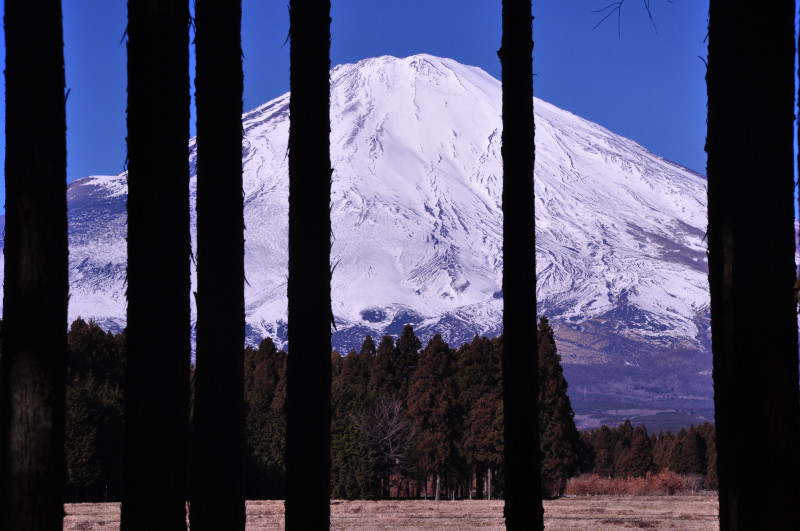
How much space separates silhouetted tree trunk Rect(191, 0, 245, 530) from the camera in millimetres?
7336

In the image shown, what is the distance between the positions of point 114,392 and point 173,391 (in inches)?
1546

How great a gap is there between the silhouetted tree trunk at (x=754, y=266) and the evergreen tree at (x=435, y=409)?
144 feet

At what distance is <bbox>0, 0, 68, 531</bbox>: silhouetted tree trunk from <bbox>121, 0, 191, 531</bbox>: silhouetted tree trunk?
1.50ft

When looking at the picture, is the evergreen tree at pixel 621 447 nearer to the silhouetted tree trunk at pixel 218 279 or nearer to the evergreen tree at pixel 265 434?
the evergreen tree at pixel 265 434

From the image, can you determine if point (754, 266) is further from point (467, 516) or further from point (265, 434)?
point (265, 434)

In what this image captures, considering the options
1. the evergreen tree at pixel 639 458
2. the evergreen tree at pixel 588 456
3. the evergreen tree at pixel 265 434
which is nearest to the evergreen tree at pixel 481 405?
the evergreen tree at pixel 265 434

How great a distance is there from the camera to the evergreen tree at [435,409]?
161ft

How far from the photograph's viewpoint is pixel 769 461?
17.3ft

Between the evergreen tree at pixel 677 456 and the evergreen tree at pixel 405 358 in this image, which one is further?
the evergreen tree at pixel 677 456

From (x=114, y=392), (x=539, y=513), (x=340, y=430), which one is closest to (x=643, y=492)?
(x=340, y=430)

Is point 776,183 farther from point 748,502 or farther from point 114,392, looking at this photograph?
point 114,392

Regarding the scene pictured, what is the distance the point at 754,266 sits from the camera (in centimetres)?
538

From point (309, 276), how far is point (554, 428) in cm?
3790

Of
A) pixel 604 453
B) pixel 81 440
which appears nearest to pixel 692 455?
pixel 604 453
